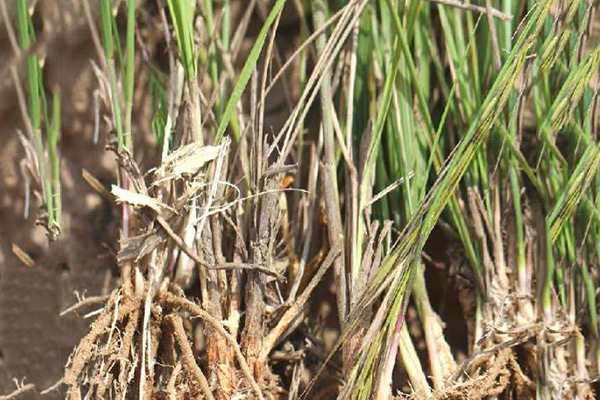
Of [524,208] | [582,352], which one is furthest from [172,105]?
[582,352]

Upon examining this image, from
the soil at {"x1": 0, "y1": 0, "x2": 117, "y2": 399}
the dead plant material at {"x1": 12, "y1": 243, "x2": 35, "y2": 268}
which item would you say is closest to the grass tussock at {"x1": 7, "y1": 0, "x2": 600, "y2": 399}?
the soil at {"x1": 0, "y1": 0, "x2": 117, "y2": 399}

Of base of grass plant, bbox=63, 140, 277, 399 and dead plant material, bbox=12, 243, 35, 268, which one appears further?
dead plant material, bbox=12, 243, 35, 268

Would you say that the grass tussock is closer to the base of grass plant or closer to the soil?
the base of grass plant

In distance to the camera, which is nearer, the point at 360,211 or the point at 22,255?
the point at 360,211

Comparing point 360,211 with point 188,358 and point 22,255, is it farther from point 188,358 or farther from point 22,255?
point 22,255

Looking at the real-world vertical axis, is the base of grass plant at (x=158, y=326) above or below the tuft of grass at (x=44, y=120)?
below

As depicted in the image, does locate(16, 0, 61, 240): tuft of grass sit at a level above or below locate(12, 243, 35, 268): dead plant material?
above

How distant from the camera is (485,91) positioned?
0.90 metres

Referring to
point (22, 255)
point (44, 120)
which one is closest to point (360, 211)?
point (44, 120)

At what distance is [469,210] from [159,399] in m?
0.47

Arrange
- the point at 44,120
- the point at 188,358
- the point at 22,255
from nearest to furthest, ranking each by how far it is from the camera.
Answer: the point at 188,358, the point at 44,120, the point at 22,255

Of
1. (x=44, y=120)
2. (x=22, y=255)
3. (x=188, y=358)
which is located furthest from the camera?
(x=22, y=255)

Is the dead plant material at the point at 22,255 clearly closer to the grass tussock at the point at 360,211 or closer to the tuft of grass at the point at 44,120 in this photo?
the tuft of grass at the point at 44,120

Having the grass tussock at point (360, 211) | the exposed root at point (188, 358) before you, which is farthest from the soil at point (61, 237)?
the exposed root at point (188, 358)
